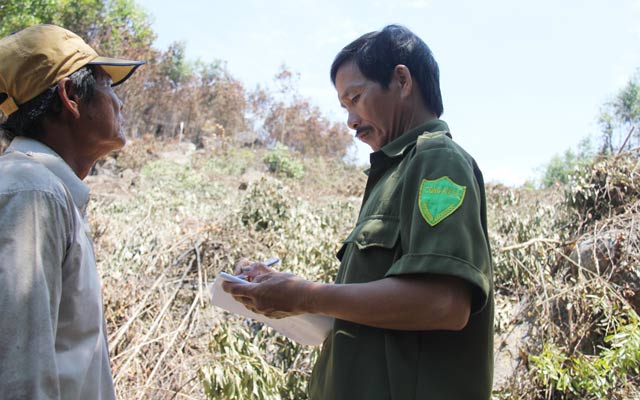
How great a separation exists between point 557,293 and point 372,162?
3.34 meters

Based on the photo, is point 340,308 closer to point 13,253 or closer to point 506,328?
point 13,253

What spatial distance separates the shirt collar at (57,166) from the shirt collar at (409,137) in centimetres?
86

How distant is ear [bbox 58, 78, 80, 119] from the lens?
1513 mm

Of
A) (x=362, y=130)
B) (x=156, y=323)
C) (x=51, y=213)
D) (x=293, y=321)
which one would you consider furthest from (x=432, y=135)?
(x=156, y=323)

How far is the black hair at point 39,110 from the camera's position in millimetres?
1487

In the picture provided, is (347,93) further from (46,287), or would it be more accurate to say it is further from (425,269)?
(46,287)

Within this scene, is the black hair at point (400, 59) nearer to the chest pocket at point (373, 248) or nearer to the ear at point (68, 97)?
the chest pocket at point (373, 248)

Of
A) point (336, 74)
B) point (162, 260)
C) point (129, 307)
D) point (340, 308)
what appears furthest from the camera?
point (162, 260)

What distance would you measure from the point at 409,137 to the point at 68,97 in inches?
39.2

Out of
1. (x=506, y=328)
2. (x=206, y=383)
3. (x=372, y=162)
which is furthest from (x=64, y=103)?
(x=506, y=328)

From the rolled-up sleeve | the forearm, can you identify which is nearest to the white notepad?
the forearm

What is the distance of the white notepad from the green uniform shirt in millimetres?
125

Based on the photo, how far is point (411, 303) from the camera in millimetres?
1246

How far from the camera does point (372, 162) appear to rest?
1.71 meters
